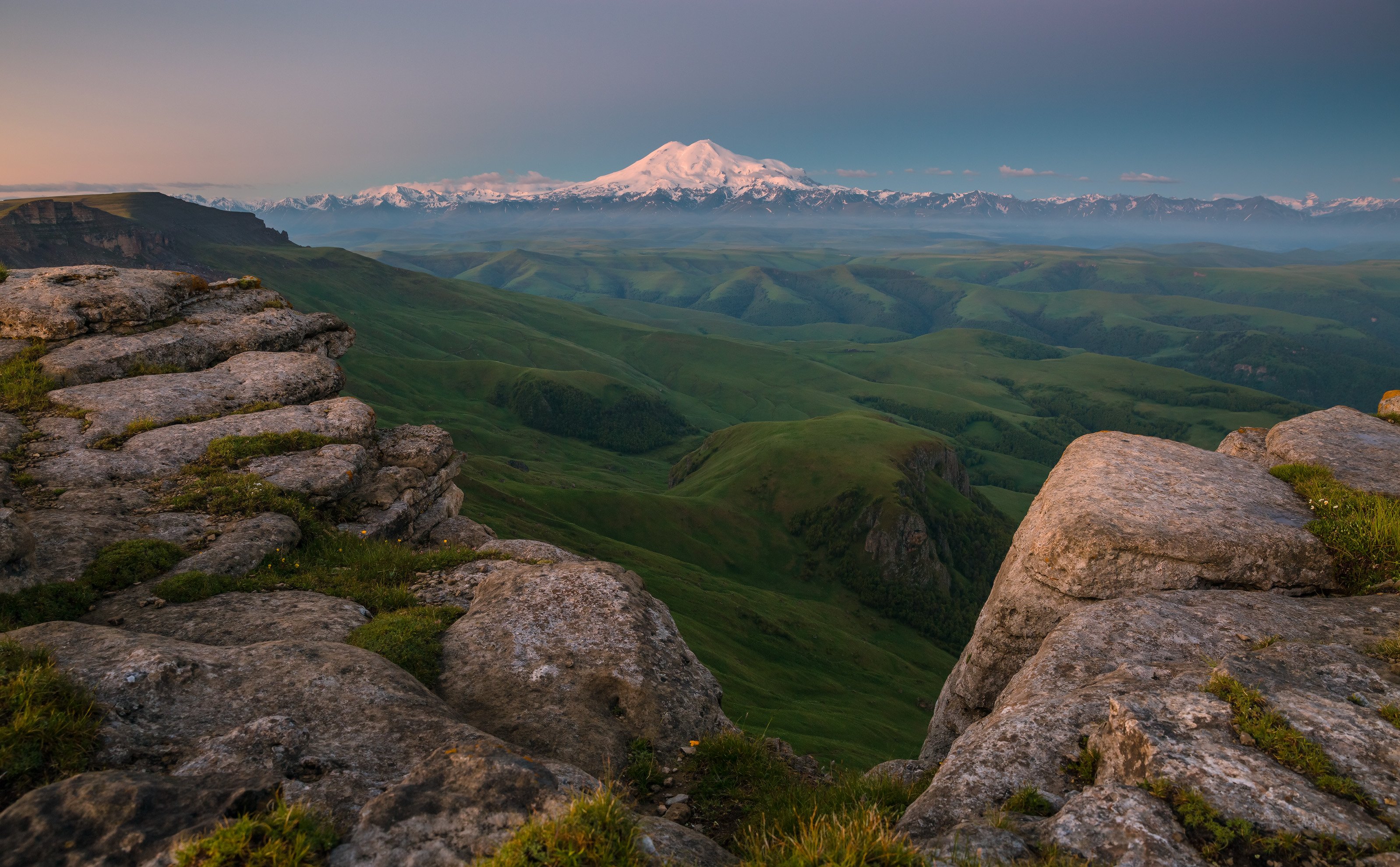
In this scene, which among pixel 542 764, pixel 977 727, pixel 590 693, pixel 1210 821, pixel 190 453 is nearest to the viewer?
pixel 1210 821

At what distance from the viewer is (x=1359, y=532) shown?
16.0m

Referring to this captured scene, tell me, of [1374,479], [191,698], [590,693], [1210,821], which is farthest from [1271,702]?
[191,698]

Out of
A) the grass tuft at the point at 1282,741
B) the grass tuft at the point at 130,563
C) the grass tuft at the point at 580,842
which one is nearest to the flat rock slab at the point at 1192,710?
the grass tuft at the point at 1282,741

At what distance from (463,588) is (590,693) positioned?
21.5 feet

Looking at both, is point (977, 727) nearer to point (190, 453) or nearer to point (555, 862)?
point (555, 862)

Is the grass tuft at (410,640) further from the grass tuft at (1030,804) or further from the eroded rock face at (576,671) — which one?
the grass tuft at (1030,804)

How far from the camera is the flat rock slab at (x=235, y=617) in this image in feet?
45.8

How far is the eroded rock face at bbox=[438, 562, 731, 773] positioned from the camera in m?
12.6

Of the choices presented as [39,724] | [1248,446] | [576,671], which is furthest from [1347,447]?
[39,724]

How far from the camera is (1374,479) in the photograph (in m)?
18.1

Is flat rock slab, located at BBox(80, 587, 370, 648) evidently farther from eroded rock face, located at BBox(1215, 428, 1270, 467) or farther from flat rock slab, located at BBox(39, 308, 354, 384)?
eroded rock face, located at BBox(1215, 428, 1270, 467)

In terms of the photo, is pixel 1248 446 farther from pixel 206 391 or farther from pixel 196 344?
pixel 196 344

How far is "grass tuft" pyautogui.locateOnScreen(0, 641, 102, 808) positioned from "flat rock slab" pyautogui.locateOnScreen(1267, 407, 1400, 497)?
91.2 feet

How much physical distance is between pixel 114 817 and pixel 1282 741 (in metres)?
13.9
